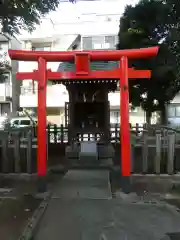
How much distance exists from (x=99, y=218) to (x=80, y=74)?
349 cm

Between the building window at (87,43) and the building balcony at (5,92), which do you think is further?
the building window at (87,43)

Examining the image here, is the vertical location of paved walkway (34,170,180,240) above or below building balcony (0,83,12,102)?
below

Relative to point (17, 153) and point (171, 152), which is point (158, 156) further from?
point (17, 153)

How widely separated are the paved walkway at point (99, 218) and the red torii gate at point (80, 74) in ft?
3.30

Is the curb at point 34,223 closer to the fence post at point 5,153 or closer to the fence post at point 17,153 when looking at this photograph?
the fence post at point 17,153

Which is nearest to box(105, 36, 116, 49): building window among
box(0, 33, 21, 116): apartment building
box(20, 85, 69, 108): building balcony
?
box(20, 85, 69, 108): building balcony

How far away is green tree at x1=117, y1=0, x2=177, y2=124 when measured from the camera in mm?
12984

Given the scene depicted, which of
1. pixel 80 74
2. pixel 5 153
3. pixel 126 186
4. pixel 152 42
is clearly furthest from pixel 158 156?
pixel 152 42

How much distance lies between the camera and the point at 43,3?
22.4ft

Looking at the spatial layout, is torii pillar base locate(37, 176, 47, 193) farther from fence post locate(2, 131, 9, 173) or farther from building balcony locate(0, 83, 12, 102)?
building balcony locate(0, 83, 12, 102)

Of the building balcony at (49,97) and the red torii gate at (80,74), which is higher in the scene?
the building balcony at (49,97)

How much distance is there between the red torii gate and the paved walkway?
3.30ft

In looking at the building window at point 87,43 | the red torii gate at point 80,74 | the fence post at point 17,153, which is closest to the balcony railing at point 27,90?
the building window at point 87,43

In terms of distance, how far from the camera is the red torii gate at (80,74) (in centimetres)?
762
